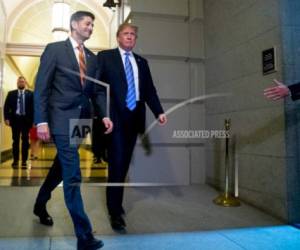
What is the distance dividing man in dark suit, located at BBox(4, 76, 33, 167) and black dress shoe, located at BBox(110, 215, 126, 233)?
0.74 m

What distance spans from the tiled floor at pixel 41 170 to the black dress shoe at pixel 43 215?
25cm

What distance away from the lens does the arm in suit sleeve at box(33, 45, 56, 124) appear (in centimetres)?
157

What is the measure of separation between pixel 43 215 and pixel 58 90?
800 millimetres

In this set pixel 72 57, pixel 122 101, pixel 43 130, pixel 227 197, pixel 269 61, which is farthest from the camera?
pixel 227 197

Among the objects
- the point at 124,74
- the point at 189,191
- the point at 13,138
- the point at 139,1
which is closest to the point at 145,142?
the point at 189,191

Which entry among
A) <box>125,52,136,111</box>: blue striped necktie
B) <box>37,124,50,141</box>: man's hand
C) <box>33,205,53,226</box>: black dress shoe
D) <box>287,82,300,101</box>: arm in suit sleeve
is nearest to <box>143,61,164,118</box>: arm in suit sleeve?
A: <box>125,52,136,111</box>: blue striped necktie

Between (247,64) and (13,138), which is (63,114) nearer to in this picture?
(13,138)

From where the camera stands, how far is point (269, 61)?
226cm

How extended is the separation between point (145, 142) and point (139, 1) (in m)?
1.32

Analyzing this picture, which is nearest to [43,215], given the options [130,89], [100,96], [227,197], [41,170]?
[41,170]

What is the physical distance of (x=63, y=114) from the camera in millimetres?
1630

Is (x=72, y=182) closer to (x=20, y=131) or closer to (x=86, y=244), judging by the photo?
(x=86, y=244)

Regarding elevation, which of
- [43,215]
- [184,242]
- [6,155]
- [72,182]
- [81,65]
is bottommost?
[184,242]

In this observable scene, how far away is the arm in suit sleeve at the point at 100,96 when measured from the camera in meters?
1.82
